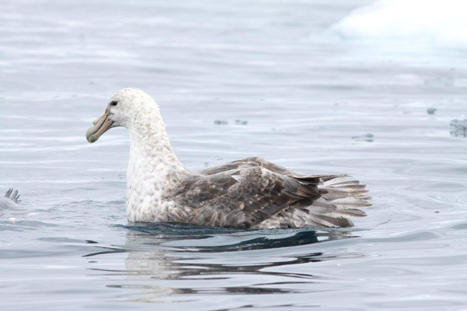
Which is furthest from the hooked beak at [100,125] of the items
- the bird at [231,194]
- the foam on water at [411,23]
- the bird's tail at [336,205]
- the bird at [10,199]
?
the foam on water at [411,23]

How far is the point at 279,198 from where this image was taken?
8930mm

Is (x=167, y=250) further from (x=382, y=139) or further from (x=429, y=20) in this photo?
(x=429, y=20)

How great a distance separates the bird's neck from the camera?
916cm

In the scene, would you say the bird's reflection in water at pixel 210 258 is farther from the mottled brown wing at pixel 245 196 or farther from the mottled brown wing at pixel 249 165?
the mottled brown wing at pixel 249 165

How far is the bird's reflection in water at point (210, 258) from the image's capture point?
689 cm

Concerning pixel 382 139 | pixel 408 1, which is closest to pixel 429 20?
pixel 408 1

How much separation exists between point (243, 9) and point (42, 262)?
2211 cm

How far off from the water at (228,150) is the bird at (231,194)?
0.63 feet

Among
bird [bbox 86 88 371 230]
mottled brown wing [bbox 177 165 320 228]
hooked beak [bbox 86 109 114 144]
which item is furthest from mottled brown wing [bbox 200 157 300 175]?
hooked beak [bbox 86 109 114 144]

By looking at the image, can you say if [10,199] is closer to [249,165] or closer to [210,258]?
[249,165]

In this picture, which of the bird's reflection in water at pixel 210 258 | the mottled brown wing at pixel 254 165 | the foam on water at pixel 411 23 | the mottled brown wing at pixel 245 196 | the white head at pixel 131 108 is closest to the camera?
the bird's reflection in water at pixel 210 258

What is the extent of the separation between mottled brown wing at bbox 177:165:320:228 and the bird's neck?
0.88ft

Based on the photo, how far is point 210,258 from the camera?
777 cm

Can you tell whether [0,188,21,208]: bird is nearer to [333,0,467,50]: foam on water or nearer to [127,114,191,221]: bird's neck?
[127,114,191,221]: bird's neck
